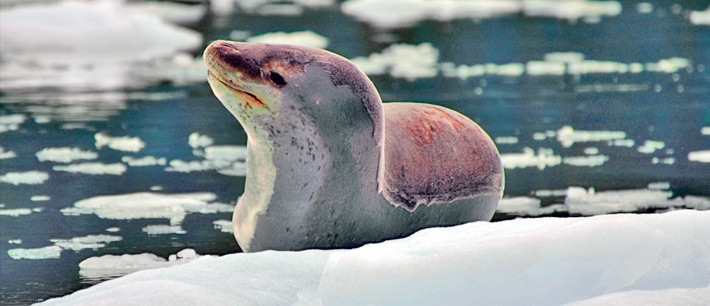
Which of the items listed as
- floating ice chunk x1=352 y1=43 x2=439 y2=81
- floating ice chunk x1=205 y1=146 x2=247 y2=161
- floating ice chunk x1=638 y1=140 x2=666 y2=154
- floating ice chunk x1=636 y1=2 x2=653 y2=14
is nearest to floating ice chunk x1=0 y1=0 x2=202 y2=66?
floating ice chunk x1=352 y1=43 x2=439 y2=81

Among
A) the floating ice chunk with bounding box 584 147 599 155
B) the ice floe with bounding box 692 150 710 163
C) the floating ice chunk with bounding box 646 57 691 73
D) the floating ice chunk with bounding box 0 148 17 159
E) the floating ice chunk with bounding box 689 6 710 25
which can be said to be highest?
the ice floe with bounding box 692 150 710 163

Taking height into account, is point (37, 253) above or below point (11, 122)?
above

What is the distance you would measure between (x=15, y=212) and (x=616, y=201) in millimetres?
2328

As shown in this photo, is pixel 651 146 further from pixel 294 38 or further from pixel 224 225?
pixel 294 38

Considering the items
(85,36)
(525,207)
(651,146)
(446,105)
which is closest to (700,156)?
(651,146)

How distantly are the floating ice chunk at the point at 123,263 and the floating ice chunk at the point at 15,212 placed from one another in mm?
860

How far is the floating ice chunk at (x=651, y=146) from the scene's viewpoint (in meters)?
5.93

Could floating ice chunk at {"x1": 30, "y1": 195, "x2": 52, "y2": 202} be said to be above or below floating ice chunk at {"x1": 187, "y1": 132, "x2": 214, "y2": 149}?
above

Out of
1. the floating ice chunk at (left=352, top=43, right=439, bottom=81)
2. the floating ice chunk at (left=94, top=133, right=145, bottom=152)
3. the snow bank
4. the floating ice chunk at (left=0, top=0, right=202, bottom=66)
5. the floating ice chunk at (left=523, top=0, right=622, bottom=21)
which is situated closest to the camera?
the snow bank

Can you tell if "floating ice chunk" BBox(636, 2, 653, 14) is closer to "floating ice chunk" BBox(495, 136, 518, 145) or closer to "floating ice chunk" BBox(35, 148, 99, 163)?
"floating ice chunk" BBox(495, 136, 518, 145)

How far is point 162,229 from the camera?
4.33 meters

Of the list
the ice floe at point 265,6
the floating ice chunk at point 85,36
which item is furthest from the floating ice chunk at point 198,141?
the ice floe at point 265,6

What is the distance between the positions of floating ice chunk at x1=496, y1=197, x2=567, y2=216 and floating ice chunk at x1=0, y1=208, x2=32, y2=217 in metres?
1.80

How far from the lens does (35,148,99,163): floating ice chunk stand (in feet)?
19.2
